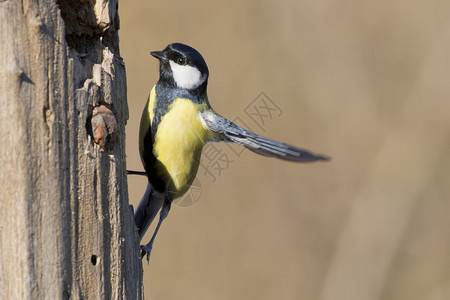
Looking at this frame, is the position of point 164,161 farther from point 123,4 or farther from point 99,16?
point 123,4

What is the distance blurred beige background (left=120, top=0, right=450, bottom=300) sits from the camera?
16.4 feet

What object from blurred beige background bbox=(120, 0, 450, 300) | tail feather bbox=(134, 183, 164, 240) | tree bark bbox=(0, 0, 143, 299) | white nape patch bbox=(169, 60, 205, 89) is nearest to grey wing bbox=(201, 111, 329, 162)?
white nape patch bbox=(169, 60, 205, 89)

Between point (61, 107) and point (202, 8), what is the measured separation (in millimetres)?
3697

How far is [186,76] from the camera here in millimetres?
3074

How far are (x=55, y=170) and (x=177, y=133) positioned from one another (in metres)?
1.19

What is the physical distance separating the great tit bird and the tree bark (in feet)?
3.08

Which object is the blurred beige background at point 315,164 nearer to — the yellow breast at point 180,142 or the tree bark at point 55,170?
the yellow breast at point 180,142

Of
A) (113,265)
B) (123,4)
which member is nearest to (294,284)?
(123,4)

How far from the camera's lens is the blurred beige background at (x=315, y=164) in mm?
4996

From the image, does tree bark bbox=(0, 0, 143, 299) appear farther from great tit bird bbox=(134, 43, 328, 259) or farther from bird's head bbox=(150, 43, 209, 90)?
bird's head bbox=(150, 43, 209, 90)

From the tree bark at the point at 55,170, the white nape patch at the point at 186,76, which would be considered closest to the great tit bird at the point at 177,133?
the white nape patch at the point at 186,76

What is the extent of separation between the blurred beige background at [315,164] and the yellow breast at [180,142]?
5.86 feet

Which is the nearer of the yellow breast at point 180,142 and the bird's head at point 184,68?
the yellow breast at point 180,142

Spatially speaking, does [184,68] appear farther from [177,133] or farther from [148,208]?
[148,208]
